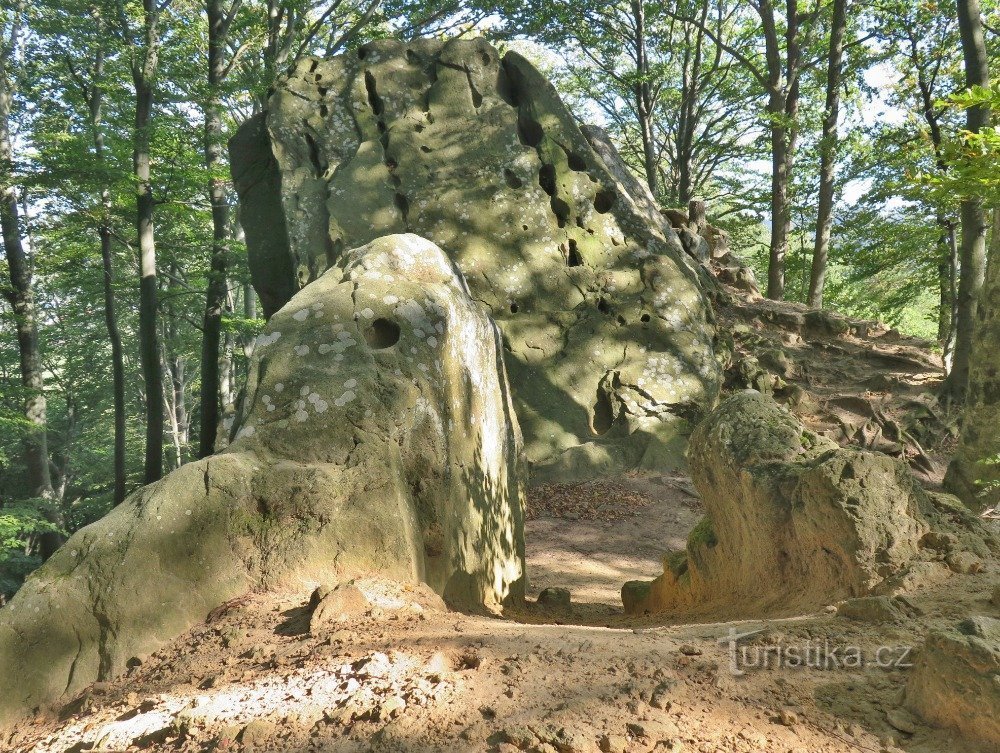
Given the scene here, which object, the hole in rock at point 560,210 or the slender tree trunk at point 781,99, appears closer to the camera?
the hole in rock at point 560,210

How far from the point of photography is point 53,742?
2.59m

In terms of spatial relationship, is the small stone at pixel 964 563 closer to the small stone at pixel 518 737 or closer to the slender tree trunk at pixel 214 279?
the small stone at pixel 518 737

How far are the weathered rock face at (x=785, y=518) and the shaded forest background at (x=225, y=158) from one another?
2.35 meters

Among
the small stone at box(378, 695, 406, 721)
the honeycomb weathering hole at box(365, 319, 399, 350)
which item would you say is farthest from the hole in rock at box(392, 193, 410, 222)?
the small stone at box(378, 695, 406, 721)

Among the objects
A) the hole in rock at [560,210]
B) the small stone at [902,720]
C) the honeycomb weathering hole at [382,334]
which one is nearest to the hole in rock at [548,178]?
the hole in rock at [560,210]

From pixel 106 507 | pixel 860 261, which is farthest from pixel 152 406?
pixel 860 261

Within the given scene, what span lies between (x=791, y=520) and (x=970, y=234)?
963 cm

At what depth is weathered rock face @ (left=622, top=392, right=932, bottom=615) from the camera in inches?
154

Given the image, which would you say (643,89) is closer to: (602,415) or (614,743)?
(602,415)

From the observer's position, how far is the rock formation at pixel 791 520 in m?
3.89

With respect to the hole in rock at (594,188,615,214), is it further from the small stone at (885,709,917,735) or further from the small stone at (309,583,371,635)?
the small stone at (885,709,917,735)

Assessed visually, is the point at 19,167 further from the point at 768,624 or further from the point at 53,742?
the point at 768,624

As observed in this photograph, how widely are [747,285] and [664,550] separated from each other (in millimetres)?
11461

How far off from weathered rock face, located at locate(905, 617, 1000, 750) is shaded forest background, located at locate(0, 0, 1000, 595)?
A: 12.2 ft
